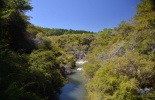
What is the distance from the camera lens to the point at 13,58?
1727 cm

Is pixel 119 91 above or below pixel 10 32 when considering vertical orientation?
below

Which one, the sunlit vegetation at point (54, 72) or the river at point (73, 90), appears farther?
the river at point (73, 90)

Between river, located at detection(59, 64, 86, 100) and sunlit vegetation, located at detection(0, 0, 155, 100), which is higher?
sunlit vegetation, located at detection(0, 0, 155, 100)

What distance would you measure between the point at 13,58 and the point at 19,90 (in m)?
4.78

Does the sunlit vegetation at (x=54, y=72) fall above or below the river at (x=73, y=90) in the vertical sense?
above

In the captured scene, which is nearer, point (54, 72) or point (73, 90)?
point (54, 72)

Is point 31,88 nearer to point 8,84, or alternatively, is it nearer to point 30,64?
point 30,64

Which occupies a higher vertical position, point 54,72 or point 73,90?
point 54,72

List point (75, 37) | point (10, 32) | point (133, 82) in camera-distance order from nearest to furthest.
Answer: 1. point (133, 82)
2. point (10, 32)
3. point (75, 37)

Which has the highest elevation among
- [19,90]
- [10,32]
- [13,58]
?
[10,32]

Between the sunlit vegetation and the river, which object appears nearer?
the sunlit vegetation

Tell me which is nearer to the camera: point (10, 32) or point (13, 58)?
point (13, 58)

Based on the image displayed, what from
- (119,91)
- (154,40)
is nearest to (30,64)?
(119,91)

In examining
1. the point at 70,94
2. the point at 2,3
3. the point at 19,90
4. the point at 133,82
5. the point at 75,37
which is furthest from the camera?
the point at 75,37
